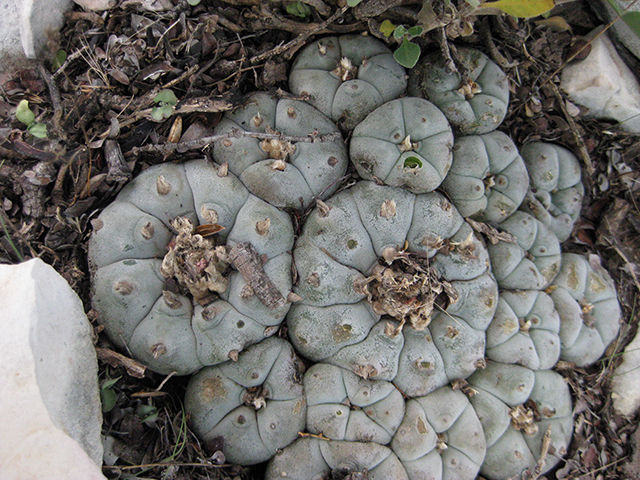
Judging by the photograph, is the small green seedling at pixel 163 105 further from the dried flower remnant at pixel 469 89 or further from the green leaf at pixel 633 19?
the green leaf at pixel 633 19

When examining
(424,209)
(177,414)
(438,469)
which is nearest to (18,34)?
(177,414)

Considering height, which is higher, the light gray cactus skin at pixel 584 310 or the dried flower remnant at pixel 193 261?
the dried flower remnant at pixel 193 261

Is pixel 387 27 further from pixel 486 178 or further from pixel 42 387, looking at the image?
pixel 42 387

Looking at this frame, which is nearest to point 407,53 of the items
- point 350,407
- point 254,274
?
point 254,274

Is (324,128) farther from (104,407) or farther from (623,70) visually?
(623,70)

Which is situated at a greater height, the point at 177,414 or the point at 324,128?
the point at 324,128

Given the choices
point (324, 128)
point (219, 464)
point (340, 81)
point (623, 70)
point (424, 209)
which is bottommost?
point (219, 464)

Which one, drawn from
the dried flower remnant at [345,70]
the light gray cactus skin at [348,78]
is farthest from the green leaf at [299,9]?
the dried flower remnant at [345,70]
